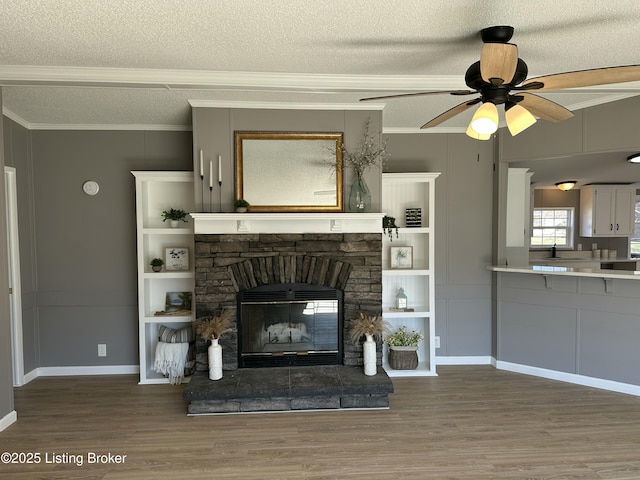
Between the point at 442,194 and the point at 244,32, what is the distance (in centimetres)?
277

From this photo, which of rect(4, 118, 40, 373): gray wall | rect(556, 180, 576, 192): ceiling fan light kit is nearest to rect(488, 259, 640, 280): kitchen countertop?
rect(556, 180, 576, 192): ceiling fan light kit

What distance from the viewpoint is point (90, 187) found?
4.12 m

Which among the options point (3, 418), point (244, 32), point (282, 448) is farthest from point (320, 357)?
point (244, 32)

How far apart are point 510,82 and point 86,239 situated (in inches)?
159

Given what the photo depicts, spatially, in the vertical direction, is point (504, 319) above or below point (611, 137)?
below

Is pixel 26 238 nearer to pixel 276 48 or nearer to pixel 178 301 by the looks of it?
pixel 178 301

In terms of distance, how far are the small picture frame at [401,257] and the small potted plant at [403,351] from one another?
0.70 m

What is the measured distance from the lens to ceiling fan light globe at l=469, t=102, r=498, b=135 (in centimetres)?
196

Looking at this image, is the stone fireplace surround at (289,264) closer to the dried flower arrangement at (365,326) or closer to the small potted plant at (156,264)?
the dried flower arrangement at (365,326)

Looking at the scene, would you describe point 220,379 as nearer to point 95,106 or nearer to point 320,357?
point 320,357

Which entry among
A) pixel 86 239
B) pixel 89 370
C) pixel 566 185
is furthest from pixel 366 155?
pixel 566 185

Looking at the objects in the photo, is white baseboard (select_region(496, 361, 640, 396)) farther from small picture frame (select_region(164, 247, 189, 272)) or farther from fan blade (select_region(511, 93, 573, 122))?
small picture frame (select_region(164, 247, 189, 272))

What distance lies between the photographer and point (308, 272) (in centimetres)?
367

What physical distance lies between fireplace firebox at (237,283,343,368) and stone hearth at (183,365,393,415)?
1.05 ft
